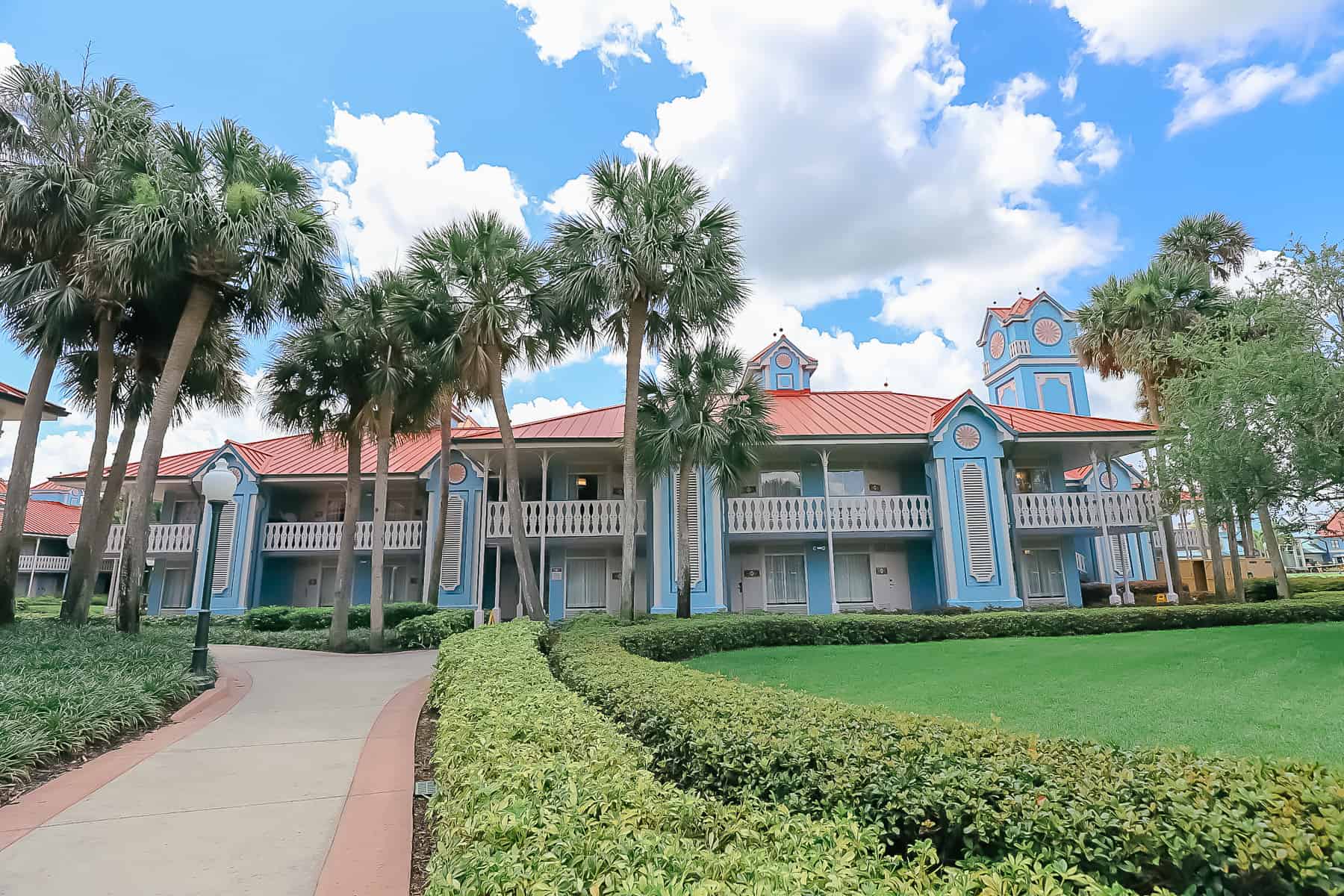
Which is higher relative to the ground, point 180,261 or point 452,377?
point 180,261

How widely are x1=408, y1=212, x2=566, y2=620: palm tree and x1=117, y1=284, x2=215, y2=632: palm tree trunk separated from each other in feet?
16.3

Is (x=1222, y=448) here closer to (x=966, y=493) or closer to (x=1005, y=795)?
(x=966, y=493)

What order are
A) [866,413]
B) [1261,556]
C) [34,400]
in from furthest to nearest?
[1261,556]
[866,413]
[34,400]

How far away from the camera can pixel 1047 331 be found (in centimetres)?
3447

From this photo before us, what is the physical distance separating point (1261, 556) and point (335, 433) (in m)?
46.8

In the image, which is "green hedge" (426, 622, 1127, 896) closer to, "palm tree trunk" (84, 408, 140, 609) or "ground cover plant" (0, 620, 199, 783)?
"ground cover plant" (0, 620, 199, 783)

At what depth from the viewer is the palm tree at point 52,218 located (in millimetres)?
14039

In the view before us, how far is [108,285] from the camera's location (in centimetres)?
1367

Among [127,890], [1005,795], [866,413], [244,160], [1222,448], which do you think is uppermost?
[244,160]

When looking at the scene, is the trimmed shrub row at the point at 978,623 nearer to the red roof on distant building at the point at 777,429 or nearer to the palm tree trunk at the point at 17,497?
the red roof on distant building at the point at 777,429

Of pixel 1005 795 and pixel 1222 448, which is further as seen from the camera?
pixel 1222 448

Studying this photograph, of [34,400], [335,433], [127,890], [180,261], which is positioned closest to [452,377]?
[335,433]

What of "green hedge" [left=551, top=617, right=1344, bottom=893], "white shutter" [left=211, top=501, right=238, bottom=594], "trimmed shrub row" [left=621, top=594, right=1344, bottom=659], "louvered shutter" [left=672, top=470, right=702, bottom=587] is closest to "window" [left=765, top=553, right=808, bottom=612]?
"louvered shutter" [left=672, top=470, right=702, bottom=587]

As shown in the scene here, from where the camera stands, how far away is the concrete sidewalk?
404cm
